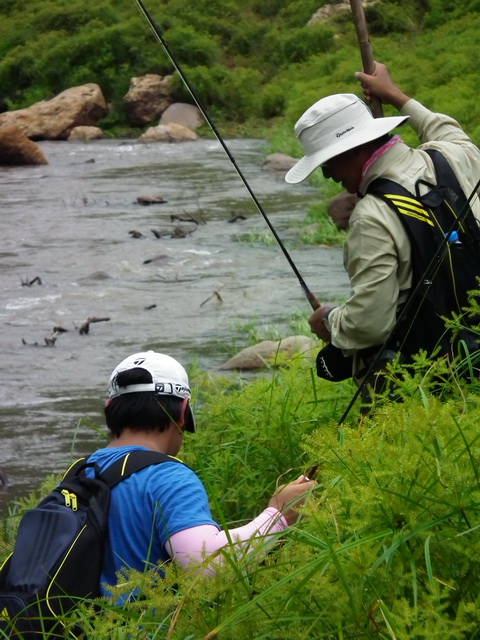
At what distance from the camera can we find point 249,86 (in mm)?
32375

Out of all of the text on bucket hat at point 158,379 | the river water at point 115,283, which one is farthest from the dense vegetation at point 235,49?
the text on bucket hat at point 158,379

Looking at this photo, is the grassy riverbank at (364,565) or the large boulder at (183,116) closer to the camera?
the grassy riverbank at (364,565)

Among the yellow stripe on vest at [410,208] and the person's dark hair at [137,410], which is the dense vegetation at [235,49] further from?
the person's dark hair at [137,410]

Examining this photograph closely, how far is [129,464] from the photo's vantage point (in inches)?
106

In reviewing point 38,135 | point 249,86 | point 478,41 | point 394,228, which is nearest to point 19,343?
point 394,228

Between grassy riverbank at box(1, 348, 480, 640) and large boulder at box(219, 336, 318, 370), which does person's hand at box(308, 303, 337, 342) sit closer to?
grassy riverbank at box(1, 348, 480, 640)

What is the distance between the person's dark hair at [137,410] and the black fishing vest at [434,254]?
0.94m

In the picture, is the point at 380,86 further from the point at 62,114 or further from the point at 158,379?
the point at 62,114

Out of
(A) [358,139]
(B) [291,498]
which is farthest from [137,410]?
(A) [358,139]

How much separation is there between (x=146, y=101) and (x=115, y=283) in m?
20.9

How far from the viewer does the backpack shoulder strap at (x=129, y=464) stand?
8.77ft

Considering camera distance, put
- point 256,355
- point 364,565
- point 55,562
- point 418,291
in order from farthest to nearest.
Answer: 1. point 256,355
2. point 418,291
3. point 55,562
4. point 364,565

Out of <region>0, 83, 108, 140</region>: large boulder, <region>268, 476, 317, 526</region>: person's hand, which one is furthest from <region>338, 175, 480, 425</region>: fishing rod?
<region>0, 83, 108, 140</region>: large boulder

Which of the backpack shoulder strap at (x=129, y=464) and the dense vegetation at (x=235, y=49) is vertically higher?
the backpack shoulder strap at (x=129, y=464)
